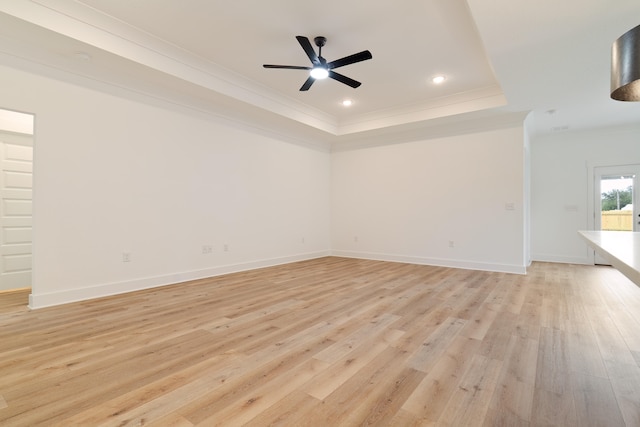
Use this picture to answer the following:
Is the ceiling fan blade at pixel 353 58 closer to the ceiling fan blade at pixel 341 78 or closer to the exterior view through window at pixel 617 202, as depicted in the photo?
the ceiling fan blade at pixel 341 78

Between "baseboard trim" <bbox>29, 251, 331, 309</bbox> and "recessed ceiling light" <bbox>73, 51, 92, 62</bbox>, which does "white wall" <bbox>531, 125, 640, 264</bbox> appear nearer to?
"baseboard trim" <bbox>29, 251, 331, 309</bbox>

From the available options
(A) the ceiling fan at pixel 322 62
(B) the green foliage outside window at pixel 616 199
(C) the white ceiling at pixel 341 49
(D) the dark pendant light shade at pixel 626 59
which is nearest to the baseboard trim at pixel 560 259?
(B) the green foliage outside window at pixel 616 199

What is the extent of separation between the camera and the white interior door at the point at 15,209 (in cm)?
436

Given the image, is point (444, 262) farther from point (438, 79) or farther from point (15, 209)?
point (15, 209)

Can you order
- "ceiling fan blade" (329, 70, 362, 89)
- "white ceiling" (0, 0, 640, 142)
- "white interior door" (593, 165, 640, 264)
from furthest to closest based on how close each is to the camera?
"white interior door" (593, 165, 640, 264), "ceiling fan blade" (329, 70, 362, 89), "white ceiling" (0, 0, 640, 142)

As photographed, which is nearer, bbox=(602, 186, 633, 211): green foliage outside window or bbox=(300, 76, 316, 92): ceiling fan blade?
bbox=(300, 76, 316, 92): ceiling fan blade

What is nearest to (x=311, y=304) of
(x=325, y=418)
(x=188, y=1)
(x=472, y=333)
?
(x=472, y=333)

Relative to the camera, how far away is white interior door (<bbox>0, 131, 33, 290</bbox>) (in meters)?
4.36

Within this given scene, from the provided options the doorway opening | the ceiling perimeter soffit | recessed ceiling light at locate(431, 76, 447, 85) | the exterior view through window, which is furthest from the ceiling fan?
the exterior view through window

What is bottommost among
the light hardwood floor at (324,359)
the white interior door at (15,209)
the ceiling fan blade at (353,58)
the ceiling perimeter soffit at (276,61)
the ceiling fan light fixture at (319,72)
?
the light hardwood floor at (324,359)

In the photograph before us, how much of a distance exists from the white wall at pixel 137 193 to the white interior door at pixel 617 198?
650 cm

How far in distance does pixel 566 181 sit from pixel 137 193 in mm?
8122

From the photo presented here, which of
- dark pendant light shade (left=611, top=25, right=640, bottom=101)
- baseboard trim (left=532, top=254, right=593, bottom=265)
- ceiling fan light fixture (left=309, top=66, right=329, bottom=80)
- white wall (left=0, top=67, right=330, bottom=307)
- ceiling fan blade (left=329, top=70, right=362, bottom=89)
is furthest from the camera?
baseboard trim (left=532, top=254, right=593, bottom=265)

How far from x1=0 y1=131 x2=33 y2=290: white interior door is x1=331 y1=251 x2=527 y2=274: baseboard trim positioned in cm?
583
